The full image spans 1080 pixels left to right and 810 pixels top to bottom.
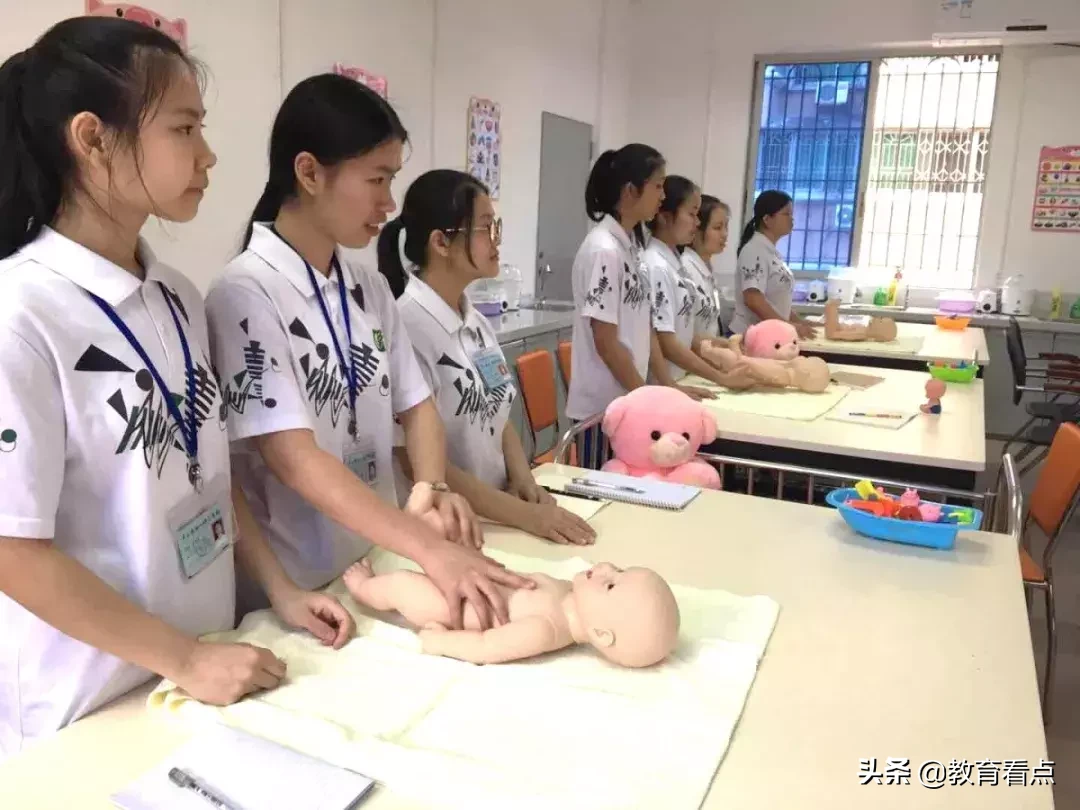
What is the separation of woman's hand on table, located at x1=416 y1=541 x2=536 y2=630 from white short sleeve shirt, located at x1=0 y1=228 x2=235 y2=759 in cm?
30

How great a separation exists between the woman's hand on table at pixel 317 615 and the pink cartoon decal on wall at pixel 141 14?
1.77m

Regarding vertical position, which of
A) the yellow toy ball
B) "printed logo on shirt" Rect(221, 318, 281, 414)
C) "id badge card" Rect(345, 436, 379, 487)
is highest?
"printed logo on shirt" Rect(221, 318, 281, 414)

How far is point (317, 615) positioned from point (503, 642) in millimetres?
265

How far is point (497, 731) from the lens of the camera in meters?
0.96

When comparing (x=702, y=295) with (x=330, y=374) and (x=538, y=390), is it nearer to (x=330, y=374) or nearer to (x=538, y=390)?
(x=538, y=390)

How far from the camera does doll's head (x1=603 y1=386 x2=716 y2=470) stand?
217cm

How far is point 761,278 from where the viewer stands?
4.44 meters

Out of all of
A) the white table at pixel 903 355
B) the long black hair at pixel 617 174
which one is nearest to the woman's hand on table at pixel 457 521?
the long black hair at pixel 617 174

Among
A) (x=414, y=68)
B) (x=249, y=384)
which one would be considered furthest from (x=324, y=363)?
(x=414, y=68)

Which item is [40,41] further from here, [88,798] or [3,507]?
[88,798]

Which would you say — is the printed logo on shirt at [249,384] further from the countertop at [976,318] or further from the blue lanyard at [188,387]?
the countertop at [976,318]

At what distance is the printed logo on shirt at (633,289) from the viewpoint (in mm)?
2906

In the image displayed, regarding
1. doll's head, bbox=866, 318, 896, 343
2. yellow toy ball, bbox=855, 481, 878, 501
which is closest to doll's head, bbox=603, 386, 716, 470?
yellow toy ball, bbox=855, 481, 878, 501

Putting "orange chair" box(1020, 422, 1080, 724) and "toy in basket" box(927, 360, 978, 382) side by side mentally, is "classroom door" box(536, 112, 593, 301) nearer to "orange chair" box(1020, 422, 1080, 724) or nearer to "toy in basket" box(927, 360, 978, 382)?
"toy in basket" box(927, 360, 978, 382)
